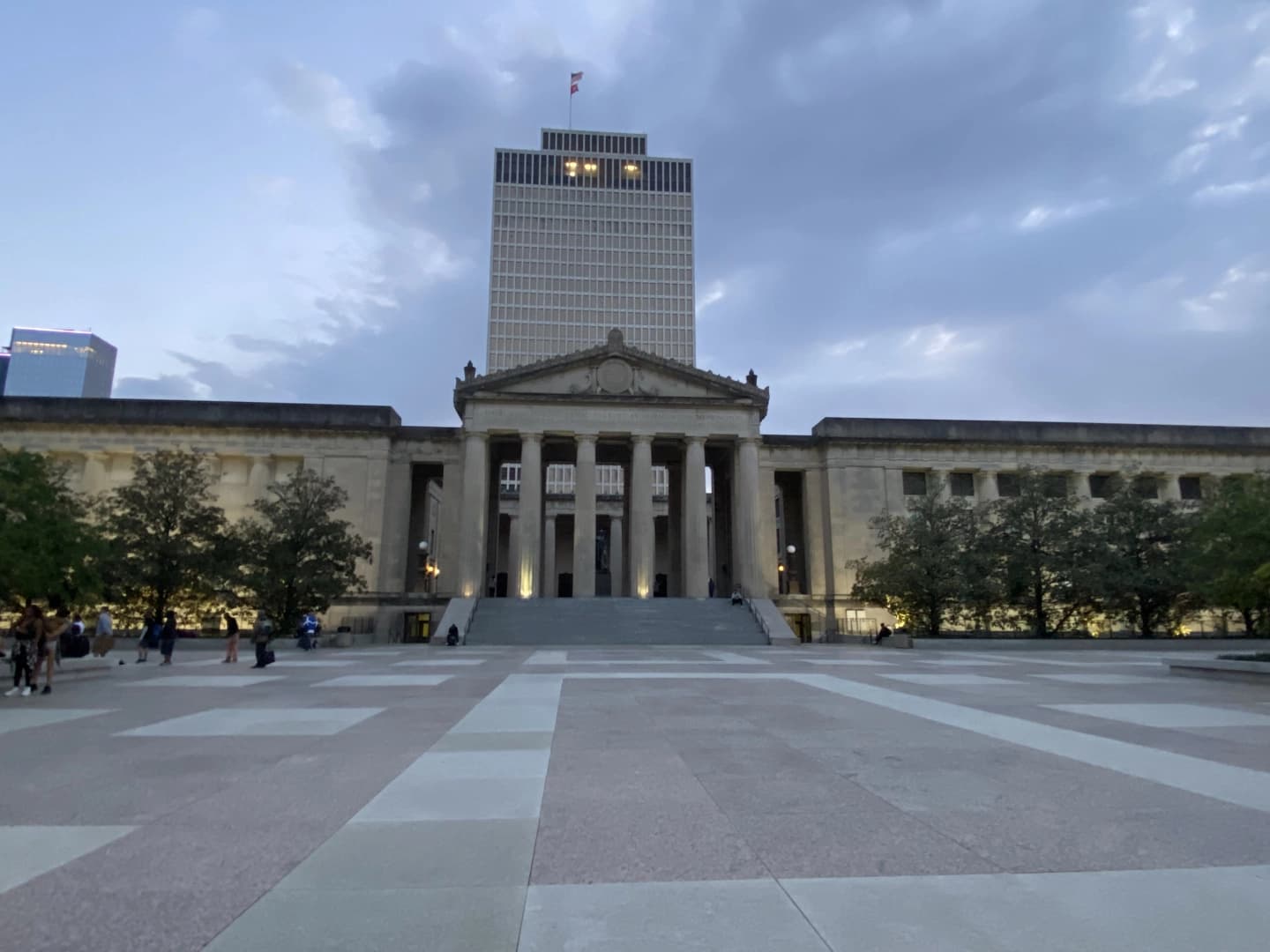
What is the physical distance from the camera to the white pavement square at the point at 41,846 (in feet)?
13.5

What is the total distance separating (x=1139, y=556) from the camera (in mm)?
38719

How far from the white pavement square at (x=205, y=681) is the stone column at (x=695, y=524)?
3120cm

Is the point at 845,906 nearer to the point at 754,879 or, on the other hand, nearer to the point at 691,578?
the point at 754,879

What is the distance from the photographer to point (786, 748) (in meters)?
7.83

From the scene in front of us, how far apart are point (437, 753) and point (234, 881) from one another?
11.7 ft

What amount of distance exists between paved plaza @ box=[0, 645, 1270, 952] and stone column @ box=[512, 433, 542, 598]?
35.1 m

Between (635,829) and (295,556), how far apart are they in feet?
116

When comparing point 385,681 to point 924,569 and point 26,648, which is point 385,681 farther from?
point 924,569

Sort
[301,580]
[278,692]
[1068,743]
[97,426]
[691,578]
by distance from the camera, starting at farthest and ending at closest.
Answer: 1. [97,426]
2. [691,578]
3. [301,580]
4. [278,692]
5. [1068,743]

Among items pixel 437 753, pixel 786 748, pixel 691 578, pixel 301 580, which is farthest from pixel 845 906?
pixel 691 578

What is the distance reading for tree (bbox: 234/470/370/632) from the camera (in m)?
35.4

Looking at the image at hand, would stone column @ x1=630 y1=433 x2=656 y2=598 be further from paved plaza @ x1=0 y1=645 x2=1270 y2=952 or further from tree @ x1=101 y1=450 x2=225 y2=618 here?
paved plaza @ x1=0 y1=645 x2=1270 y2=952

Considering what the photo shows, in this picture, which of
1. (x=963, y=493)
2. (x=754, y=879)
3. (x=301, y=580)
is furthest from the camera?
(x=963, y=493)

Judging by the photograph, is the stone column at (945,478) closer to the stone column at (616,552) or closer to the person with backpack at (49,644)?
the stone column at (616,552)
